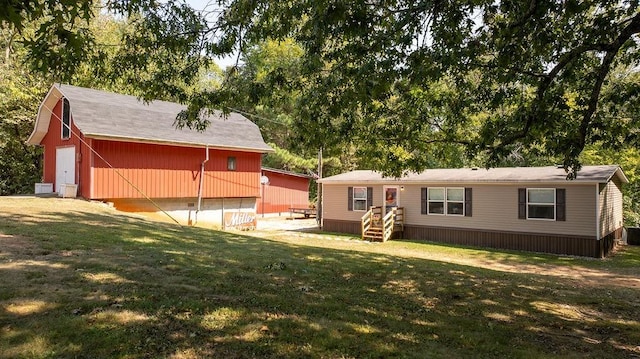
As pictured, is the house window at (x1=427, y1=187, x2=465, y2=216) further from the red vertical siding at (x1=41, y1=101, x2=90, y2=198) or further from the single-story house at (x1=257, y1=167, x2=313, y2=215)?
the red vertical siding at (x1=41, y1=101, x2=90, y2=198)

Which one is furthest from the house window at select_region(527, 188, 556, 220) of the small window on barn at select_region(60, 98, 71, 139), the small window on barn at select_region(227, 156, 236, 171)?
the small window on barn at select_region(60, 98, 71, 139)

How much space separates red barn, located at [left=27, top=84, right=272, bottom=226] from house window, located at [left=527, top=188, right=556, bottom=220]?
1342 cm

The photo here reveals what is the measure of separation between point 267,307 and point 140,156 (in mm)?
15244

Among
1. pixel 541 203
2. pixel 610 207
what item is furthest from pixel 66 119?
pixel 610 207

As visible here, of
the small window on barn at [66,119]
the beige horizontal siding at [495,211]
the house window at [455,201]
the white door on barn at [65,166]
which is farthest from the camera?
the house window at [455,201]

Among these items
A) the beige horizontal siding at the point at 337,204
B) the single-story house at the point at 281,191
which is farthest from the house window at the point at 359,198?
the single-story house at the point at 281,191

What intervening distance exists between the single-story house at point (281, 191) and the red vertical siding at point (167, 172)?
16.7 feet

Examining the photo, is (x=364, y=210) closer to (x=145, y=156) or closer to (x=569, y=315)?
(x=145, y=156)

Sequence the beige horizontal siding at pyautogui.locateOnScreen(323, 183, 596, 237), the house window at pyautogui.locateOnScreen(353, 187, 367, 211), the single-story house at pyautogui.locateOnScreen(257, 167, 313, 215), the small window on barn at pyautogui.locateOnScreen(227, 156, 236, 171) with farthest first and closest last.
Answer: the single-story house at pyautogui.locateOnScreen(257, 167, 313, 215) < the small window on barn at pyautogui.locateOnScreen(227, 156, 236, 171) < the house window at pyautogui.locateOnScreen(353, 187, 367, 211) < the beige horizontal siding at pyautogui.locateOnScreen(323, 183, 596, 237)

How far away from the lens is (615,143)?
9.44m

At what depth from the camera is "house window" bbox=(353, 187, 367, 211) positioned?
21406mm

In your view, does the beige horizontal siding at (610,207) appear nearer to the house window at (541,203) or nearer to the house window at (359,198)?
the house window at (541,203)

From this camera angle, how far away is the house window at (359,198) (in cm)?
2141

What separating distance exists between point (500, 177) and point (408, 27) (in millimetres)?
13059
